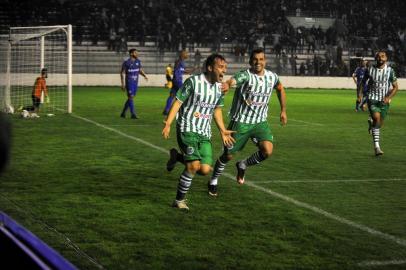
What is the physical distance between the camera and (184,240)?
602 centimetres

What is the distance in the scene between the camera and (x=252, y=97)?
8.59 meters

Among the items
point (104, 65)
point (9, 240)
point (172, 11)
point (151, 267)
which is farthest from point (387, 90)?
point (172, 11)

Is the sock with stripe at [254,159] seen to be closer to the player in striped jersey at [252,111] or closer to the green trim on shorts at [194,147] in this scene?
the player in striped jersey at [252,111]

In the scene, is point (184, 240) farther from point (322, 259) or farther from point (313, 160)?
point (313, 160)

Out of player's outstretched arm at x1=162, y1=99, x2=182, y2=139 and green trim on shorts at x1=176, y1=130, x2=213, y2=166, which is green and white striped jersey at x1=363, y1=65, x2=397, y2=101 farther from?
Answer: player's outstretched arm at x1=162, y1=99, x2=182, y2=139

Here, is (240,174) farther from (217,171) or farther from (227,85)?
(227,85)

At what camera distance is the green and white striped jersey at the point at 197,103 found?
24.5 ft

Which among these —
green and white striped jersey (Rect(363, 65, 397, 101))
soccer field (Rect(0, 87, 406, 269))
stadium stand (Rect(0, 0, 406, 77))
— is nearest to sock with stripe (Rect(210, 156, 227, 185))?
soccer field (Rect(0, 87, 406, 269))

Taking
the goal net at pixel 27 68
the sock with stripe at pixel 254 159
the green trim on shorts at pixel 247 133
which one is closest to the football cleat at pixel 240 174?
the sock with stripe at pixel 254 159

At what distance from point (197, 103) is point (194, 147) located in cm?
53

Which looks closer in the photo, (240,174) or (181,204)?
(181,204)

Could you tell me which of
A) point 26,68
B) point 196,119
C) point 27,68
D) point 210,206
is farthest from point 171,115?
point 27,68

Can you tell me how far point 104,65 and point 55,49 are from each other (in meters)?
5.14

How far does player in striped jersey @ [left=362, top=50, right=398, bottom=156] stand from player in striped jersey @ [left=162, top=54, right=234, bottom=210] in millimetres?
5854
